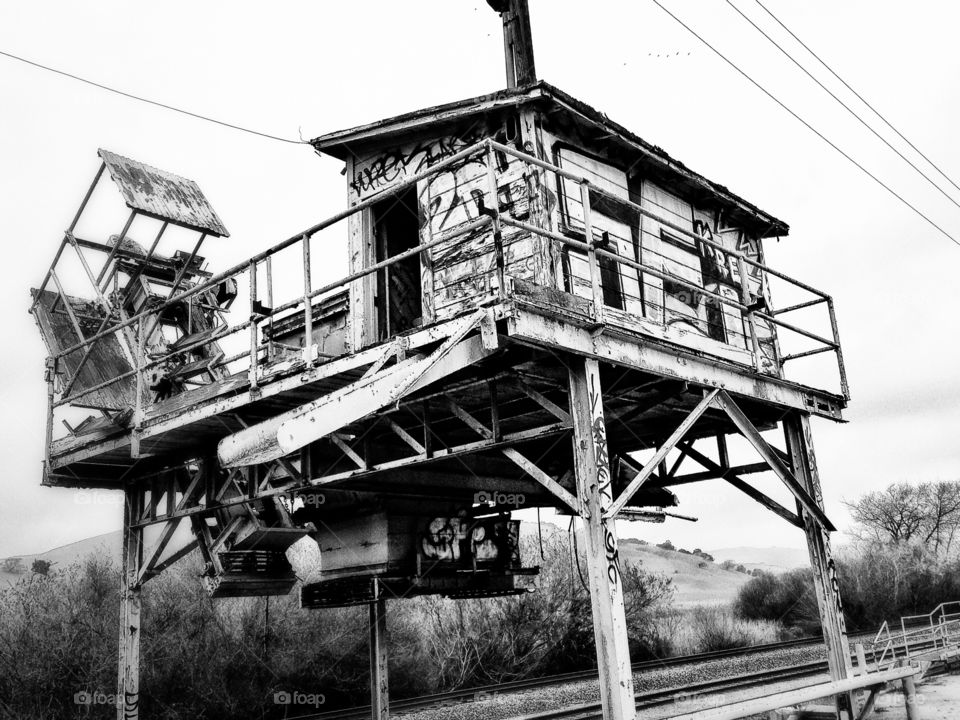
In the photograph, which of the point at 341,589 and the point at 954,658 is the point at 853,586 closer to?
the point at 954,658

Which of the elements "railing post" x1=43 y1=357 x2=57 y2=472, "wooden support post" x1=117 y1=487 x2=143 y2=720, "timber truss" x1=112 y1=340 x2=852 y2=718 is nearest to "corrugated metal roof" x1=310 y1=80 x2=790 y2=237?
"timber truss" x1=112 y1=340 x2=852 y2=718

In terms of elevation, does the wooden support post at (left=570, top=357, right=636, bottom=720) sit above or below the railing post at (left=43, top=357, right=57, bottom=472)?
below

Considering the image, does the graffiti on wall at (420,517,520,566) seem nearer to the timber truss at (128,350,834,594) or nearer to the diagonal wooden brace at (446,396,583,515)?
the timber truss at (128,350,834,594)

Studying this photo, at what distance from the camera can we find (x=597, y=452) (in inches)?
292

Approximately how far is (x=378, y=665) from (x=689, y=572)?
5759 cm

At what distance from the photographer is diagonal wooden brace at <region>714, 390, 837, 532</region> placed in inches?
372

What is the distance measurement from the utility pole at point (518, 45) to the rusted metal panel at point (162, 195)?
15.5 feet

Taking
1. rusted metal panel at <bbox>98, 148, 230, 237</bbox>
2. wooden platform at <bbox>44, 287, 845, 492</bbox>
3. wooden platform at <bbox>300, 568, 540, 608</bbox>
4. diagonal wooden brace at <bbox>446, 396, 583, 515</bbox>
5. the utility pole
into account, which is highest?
the utility pole

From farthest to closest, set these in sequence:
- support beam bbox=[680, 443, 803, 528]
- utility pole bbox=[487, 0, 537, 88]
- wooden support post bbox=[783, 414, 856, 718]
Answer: utility pole bbox=[487, 0, 537, 88]
support beam bbox=[680, 443, 803, 528]
wooden support post bbox=[783, 414, 856, 718]

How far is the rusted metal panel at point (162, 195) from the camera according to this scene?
11164 mm

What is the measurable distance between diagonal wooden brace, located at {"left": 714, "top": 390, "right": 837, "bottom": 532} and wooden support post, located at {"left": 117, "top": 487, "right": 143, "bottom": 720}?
8467mm

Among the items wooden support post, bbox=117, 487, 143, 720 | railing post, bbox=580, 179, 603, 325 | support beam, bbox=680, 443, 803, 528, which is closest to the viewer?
railing post, bbox=580, 179, 603, 325

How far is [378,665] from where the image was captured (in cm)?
1163

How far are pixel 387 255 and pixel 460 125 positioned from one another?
6.59 feet
